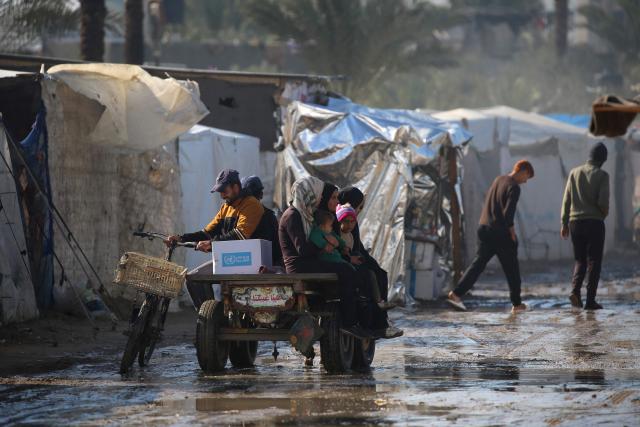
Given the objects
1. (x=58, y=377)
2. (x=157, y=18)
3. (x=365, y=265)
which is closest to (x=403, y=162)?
(x=365, y=265)

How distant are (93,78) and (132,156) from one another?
5.15ft

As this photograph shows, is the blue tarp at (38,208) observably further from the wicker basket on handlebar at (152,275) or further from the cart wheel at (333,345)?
the cart wheel at (333,345)

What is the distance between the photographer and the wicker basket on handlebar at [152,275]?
34.4ft

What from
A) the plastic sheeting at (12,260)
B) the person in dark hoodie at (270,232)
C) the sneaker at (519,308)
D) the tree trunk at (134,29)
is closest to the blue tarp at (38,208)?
the plastic sheeting at (12,260)

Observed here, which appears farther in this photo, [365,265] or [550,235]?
[550,235]

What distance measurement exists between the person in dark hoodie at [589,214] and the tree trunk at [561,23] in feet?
93.9

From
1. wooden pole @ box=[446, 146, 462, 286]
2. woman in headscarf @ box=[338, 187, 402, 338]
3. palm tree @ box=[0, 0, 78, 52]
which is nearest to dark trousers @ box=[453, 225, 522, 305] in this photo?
wooden pole @ box=[446, 146, 462, 286]

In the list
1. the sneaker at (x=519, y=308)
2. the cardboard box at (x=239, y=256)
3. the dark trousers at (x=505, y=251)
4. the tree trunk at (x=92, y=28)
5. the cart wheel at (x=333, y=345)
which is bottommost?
the sneaker at (x=519, y=308)

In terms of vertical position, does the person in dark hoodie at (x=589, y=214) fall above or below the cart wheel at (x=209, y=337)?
above

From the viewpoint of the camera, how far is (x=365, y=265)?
36.9 feet

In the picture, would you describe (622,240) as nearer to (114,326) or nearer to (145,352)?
(114,326)

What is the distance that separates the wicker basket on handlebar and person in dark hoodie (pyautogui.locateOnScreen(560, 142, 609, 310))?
7.26m

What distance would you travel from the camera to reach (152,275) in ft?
34.8

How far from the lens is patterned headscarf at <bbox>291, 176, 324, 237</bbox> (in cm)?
1055
